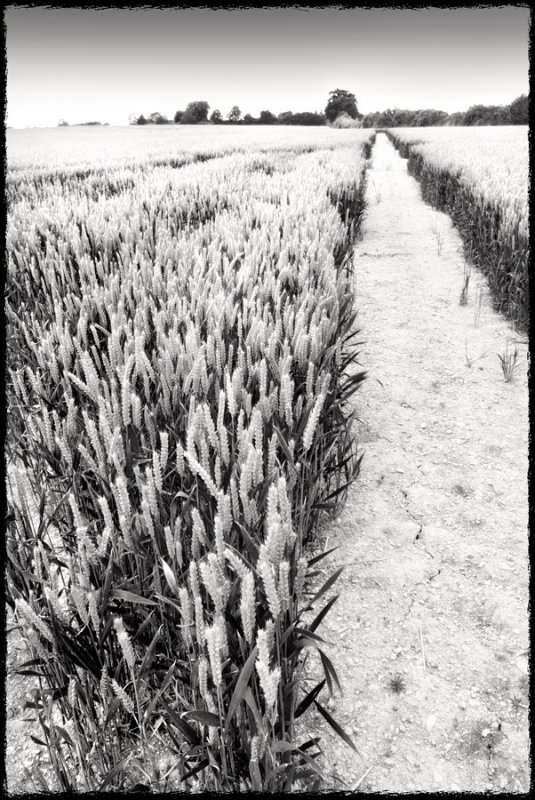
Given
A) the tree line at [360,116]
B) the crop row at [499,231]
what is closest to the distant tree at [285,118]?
the tree line at [360,116]

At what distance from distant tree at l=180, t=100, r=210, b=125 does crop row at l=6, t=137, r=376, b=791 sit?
71.4 meters

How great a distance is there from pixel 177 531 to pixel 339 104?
9987cm

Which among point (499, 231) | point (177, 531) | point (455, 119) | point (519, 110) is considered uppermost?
point (455, 119)

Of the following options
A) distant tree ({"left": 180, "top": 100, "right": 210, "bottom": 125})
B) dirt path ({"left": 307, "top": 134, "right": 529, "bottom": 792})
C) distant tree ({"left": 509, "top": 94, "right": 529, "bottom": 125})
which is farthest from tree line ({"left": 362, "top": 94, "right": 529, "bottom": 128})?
dirt path ({"left": 307, "top": 134, "right": 529, "bottom": 792})

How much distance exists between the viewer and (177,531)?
4.20ft

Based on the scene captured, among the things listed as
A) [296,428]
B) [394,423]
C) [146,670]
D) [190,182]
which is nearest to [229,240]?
[394,423]

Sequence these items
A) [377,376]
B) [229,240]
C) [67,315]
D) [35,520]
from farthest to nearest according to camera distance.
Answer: [377,376]
[229,240]
[67,315]
[35,520]

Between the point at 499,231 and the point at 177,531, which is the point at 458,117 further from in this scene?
the point at 177,531

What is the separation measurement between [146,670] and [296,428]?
985 millimetres

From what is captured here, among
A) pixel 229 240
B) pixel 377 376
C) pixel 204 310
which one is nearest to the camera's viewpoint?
pixel 204 310

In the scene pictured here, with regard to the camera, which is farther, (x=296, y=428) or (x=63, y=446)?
(x=296, y=428)

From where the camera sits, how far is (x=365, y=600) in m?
2.01

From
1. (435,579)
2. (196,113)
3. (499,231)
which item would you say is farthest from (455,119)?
(435,579)

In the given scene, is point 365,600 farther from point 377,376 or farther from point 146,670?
point 377,376
